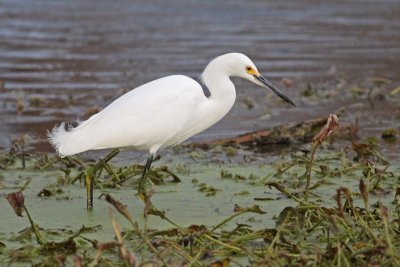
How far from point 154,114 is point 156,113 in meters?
0.02

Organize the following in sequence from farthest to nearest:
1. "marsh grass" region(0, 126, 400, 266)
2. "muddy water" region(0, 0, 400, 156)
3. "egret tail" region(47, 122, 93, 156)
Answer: "muddy water" region(0, 0, 400, 156), "egret tail" region(47, 122, 93, 156), "marsh grass" region(0, 126, 400, 266)

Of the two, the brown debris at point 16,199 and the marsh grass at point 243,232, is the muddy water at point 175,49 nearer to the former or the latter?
the marsh grass at point 243,232

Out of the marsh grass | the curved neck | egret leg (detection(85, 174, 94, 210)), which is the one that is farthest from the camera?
the curved neck

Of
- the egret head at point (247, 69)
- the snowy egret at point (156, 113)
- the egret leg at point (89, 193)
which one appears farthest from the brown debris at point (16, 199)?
the egret head at point (247, 69)

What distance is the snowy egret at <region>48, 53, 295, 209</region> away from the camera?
6.00m

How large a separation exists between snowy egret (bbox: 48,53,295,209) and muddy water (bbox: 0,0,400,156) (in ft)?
7.59

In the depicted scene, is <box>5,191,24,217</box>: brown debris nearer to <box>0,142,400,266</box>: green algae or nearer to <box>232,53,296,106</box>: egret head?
<box>0,142,400,266</box>: green algae

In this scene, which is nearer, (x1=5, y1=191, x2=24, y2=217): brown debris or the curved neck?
(x1=5, y1=191, x2=24, y2=217): brown debris

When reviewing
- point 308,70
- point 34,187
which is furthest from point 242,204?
point 308,70

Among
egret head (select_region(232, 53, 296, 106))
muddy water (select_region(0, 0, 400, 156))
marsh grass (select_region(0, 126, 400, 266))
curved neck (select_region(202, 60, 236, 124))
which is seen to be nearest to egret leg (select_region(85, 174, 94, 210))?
marsh grass (select_region(0, 126, 400, 266))

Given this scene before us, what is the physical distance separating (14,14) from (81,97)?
21.5ft

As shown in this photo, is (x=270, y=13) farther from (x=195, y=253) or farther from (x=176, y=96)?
(x=195, y=253)

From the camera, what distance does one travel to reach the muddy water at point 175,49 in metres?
9.84

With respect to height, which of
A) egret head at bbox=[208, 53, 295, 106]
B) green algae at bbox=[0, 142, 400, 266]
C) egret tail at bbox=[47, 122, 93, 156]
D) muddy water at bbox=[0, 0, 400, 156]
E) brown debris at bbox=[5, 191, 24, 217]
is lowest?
muddy water at bbox=[0, 0, 400, 156]
